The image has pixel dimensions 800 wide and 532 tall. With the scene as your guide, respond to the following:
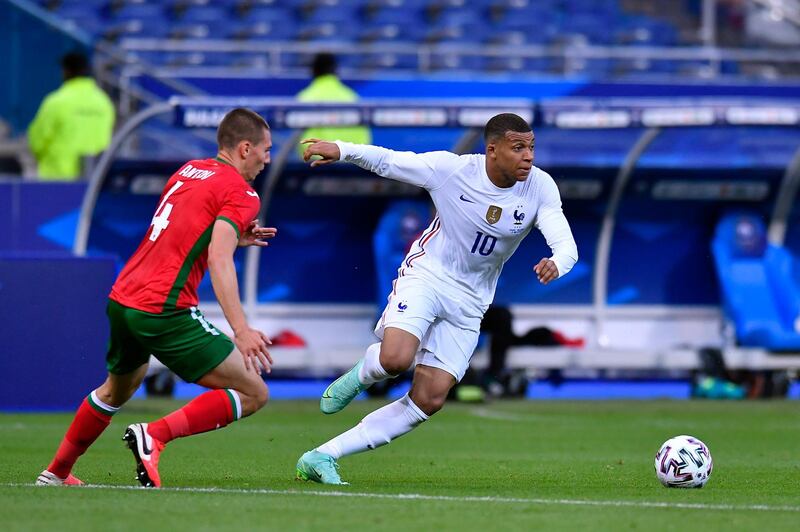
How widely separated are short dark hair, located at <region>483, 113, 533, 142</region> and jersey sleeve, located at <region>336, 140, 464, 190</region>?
225mm

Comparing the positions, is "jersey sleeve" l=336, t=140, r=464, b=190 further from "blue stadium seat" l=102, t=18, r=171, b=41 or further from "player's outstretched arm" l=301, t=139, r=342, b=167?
"blue stadium seat" l=102, t=18, r=171, b=41

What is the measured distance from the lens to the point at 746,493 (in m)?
7.43

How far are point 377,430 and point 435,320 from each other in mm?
643

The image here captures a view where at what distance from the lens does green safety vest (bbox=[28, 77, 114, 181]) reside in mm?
16047

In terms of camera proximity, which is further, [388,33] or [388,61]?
[388,33]

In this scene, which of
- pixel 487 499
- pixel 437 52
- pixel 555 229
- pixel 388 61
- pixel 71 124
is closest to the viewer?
pixel 487 499

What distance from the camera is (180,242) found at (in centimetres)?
700

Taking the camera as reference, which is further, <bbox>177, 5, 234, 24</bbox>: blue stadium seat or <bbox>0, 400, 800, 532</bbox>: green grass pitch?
<bbox>177, 5, 234, 24</bbox>: blue stadium seat

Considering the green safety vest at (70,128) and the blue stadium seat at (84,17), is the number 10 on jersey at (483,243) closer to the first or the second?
the green safety vest at (70,128)

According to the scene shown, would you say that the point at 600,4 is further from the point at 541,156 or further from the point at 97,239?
the point at 97,239

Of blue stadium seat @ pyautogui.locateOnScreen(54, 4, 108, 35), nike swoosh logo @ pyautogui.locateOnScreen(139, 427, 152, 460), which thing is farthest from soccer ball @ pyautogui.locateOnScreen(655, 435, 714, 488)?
blue stadium seat @ pyautogui.locateOnScreen(54, 4, 108, 35)

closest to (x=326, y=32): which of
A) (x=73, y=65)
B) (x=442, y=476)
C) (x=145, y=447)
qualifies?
(x=73, y=65)

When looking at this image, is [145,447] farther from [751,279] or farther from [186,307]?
[751,279]

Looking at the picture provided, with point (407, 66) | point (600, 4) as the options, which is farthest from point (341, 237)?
point (600, 4)
